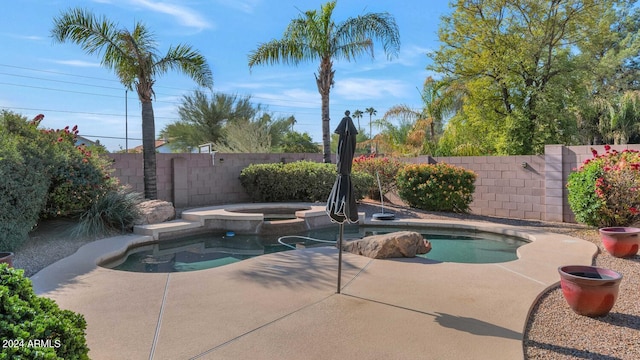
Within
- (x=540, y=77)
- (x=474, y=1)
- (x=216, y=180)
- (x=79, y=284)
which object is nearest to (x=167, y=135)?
(x=216, y=180)

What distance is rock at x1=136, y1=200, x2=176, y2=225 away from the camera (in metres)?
8.06

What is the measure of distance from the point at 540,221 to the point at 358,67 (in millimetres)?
7237

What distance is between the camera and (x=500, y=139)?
14555 millimetres

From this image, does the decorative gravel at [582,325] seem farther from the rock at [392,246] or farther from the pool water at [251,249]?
the rock at [392,246]

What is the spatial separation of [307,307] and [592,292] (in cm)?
257

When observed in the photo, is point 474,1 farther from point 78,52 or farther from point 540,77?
point 78,52

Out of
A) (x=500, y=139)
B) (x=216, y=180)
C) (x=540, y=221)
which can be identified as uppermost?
(x=500, y=139)

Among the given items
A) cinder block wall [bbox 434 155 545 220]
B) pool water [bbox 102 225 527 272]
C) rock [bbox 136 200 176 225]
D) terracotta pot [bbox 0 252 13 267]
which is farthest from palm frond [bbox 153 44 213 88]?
cinder block wall [bbox 434 155 545 220]

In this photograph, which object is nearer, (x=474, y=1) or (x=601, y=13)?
(x=601, y=13)

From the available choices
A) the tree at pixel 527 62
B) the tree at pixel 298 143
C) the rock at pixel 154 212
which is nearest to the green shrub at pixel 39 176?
the rock at pixel 154 212

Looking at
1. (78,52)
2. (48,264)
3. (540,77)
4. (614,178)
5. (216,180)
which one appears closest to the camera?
(48,264)

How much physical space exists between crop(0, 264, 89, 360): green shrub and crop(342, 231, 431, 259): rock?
4121 millimetres

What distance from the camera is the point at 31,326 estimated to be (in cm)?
173

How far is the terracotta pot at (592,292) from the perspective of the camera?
346 centimetres
